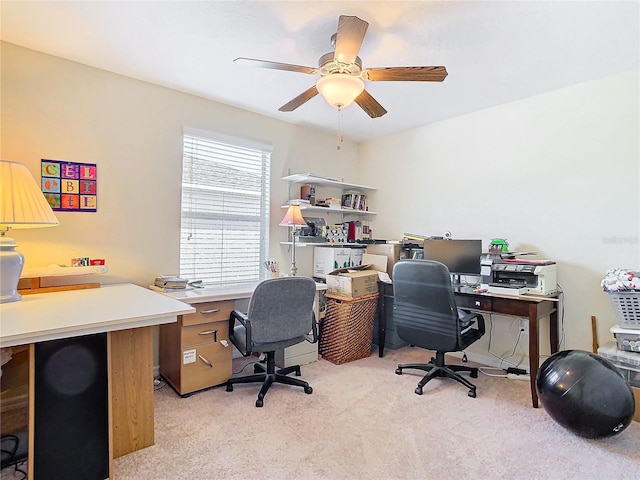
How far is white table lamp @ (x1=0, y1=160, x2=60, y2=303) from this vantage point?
175 cm

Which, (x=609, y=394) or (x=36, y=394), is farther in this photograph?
(x=609, y=394)

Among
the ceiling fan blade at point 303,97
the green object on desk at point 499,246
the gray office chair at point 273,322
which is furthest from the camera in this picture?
the green object on desk at point 499,246

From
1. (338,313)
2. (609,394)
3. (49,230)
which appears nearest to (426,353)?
(338,313)

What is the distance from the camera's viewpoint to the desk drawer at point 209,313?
244 cm

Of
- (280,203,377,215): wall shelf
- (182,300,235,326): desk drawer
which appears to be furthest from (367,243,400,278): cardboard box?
(182,300,235,326): desk drawer

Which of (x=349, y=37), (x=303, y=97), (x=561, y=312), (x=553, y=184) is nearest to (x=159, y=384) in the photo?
(x=303, y=97)

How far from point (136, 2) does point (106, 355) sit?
179 centimetres

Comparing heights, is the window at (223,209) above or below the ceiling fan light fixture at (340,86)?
below

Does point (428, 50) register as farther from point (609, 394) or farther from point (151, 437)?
point (151, 437)

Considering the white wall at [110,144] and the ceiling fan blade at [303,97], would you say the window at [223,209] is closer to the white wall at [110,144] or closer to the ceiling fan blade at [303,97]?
the white wall at [110,144]

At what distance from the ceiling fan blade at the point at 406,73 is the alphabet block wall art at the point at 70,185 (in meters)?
2.05

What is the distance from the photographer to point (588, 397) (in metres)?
1.87

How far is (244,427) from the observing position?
204 centimetres

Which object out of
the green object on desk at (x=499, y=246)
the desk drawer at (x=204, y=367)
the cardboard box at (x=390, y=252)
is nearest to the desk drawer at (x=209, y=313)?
the desk drawer at (x=204, y=367)
